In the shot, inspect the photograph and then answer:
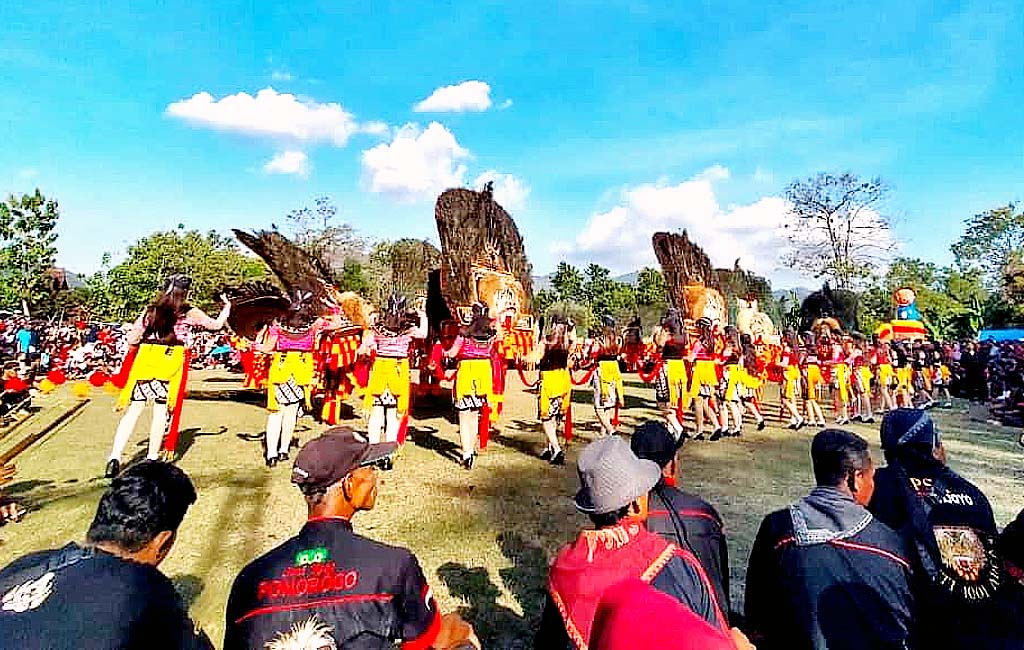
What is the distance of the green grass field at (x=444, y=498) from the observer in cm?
436

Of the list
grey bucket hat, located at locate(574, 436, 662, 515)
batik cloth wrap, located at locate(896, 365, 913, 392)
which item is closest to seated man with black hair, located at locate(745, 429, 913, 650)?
grey bucket hat, located at locate(574, 436, 662, 515)

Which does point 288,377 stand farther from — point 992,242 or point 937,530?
point 992,242

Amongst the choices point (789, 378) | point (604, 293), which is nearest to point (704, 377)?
point (789, 378)

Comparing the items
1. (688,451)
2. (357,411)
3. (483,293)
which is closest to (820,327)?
(688,451)

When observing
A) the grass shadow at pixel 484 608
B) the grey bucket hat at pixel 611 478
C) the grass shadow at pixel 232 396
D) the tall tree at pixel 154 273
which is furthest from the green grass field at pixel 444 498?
the tall tree at pixel 154 273

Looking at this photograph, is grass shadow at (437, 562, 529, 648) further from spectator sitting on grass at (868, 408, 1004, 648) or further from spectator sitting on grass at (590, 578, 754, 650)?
spectator sitting on grass at (590, 578, 754, 650)

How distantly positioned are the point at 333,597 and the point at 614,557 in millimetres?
878

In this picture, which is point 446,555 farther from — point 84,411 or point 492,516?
point 84,411

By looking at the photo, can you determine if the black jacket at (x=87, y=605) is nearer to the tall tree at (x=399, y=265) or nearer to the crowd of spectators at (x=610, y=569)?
the crowd of spectators at (x=610, y=569)

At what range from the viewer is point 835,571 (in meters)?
2.30

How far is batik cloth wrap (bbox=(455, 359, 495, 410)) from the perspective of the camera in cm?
796

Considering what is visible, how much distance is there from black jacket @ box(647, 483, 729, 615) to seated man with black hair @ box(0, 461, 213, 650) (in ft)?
5.63

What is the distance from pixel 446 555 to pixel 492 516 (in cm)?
108

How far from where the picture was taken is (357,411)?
42.7 feet
